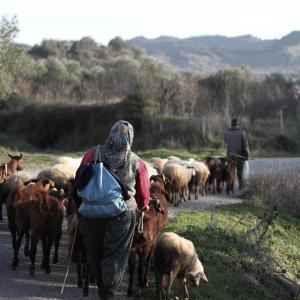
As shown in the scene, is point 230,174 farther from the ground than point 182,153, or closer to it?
farther from the ground

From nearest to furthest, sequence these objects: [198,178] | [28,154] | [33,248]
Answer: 1. [33,248]
2. [198,178]
3. [28,154]

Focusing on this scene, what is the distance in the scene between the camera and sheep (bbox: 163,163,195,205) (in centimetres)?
1503

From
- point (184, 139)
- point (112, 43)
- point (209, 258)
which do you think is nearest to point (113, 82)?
point (184, 139)

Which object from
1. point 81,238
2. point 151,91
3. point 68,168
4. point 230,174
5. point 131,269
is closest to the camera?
point 131,269

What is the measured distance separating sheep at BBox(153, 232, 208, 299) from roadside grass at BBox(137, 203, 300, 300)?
0.24m

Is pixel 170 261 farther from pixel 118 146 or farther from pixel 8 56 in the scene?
pixel 8 56

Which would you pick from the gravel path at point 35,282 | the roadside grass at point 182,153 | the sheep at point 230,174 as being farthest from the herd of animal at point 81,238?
the roadside grass at point 182,153

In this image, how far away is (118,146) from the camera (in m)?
6.46

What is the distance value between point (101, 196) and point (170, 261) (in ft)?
5.72

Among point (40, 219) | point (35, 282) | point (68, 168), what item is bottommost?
point (35, 282)

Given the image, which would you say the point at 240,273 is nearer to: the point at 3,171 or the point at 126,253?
the point at 126,253

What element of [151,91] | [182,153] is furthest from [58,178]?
[151,91]

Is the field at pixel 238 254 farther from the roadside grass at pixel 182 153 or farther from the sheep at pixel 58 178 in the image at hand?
the roadside grass at pixel 182 153

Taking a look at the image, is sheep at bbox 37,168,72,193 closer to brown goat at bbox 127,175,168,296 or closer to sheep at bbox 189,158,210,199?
brown goat at bbox 127,175,168,296
